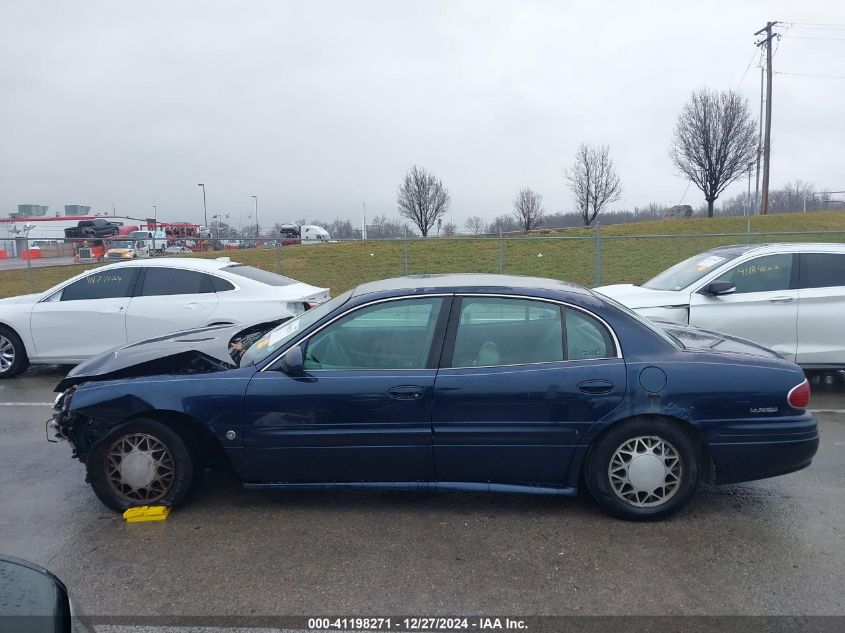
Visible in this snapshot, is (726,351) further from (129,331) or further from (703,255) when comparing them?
(129,331)

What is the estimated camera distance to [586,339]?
13.8 ft

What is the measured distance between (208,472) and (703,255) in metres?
6.70

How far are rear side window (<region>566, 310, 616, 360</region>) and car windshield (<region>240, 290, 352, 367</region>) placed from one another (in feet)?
4.78

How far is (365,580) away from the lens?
3486 millimetres

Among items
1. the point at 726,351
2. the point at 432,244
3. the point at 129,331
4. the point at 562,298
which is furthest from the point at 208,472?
the point at 432,244

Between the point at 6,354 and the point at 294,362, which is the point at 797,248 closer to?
the point at 294,362

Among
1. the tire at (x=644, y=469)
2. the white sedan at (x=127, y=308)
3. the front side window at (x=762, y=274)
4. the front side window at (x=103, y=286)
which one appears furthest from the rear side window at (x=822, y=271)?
the front side window at (x=103, y=286)

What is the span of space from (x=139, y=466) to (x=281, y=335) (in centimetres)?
119

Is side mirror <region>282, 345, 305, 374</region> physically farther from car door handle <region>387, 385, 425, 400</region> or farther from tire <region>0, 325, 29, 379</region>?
tire <region>0, 325, 29, 379</region>

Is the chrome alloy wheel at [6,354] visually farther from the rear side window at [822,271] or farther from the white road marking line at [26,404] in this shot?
the rear side window at [822,271]

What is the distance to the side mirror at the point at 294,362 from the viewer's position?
13.5 feet

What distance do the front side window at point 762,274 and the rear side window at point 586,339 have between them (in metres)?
4.37

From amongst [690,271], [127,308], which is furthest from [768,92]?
[127,308]

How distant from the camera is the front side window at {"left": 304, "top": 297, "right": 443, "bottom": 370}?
424 cm
